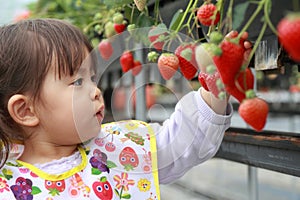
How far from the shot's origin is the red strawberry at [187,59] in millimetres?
714

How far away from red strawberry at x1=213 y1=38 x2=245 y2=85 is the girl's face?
412mm

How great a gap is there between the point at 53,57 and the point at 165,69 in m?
0.25

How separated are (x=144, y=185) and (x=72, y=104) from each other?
0.78 ft

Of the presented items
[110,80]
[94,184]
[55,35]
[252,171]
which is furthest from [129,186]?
[110,80]

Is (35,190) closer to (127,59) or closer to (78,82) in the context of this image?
(78,82)

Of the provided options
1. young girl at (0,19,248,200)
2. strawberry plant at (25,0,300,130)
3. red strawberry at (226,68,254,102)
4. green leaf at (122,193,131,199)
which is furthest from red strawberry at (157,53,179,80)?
green leaf at (122,193,131,199)

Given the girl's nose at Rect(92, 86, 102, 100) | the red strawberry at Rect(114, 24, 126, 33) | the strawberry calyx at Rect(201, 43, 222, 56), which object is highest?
the strawberry calyx at Rect(201, 43, 222, 56)

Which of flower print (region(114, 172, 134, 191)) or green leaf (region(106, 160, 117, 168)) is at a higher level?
green leaf (region(106, 160, 117, 168))

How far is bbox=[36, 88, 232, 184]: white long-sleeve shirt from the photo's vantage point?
35.3 inches

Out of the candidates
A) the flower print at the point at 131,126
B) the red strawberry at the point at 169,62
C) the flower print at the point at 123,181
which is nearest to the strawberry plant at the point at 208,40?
the red strawberry at the point at 169,62

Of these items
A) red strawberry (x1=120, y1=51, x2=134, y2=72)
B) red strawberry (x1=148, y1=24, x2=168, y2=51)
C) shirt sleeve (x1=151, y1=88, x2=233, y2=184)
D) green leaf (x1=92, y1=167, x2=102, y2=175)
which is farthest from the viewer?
red strawberry (x1=120, y1=51, x2=134, y2=72)

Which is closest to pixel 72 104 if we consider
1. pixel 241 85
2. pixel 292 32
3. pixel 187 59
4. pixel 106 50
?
pixel 106 50

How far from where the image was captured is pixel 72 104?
92 cm

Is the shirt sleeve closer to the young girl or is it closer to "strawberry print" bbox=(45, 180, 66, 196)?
the young girl
